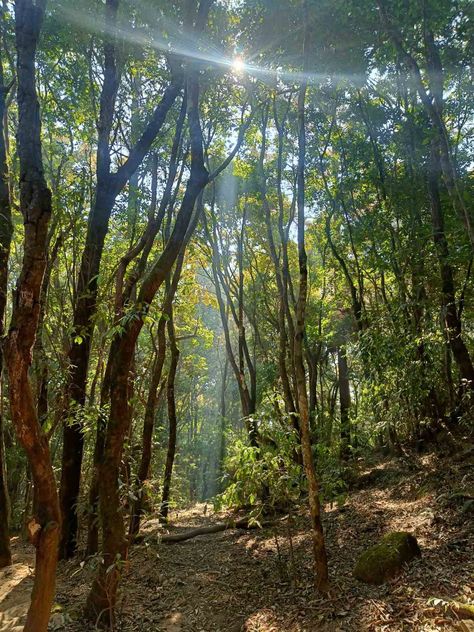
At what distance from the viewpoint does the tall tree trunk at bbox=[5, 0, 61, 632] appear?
9.43 ft

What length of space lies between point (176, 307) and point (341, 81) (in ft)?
21.8

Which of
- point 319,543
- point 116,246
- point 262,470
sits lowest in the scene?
point 319,543

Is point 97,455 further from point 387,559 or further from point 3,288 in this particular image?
point 387,559

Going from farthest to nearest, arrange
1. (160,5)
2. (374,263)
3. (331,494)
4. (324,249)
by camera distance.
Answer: (324,249) → (374,263) → (160,5) → (331,494)

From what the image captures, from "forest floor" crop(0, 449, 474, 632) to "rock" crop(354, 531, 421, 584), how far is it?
126 millimetres

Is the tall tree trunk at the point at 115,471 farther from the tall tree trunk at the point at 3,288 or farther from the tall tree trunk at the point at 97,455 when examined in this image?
the tall tree trunk at the point at 3,288

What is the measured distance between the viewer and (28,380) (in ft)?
9.65

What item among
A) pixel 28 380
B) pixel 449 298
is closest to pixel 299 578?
pixel 28 380

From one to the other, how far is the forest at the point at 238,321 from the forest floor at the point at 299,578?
0.04m

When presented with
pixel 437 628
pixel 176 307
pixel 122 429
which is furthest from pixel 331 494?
pixel 176 307

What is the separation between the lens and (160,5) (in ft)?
21.5

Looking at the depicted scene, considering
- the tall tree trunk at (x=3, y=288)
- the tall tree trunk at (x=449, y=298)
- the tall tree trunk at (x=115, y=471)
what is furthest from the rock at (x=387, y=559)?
the tall tree trunk at (x=3, y=288)

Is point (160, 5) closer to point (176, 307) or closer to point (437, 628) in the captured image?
point (176, 307)

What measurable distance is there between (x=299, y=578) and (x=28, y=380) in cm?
438
